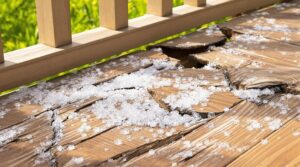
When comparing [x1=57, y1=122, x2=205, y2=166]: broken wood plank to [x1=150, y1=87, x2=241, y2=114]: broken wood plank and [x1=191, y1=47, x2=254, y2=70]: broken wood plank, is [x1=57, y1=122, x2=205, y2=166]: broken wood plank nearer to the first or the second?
[x1=150, y1=87, x2=241, y2=114]: broken wood plank

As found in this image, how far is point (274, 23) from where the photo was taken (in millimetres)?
2467

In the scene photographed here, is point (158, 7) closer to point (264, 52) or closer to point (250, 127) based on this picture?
point (264, 52)

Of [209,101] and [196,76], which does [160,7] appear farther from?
[209,101]

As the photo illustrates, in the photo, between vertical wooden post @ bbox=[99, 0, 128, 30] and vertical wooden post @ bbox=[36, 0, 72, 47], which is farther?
vertical wooden post @ bbox=[99, 0, 128, 30]

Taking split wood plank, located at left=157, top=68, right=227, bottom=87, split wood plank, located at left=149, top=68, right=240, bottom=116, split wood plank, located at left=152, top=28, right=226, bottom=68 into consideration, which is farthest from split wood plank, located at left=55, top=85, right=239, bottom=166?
split wood plank, located at left=152, top=28, right=226, bottom=68

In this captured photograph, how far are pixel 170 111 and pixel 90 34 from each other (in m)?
0.59

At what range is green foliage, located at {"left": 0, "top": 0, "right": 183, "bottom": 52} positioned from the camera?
2662 millimetres

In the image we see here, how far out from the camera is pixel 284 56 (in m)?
2.05

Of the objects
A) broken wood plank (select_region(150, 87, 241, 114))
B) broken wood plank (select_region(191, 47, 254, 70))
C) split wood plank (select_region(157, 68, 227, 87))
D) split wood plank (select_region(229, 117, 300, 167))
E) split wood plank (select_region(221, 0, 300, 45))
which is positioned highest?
split wood plank (select_region(221, 0, 300, 45))

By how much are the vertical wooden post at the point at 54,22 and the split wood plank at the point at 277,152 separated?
876 mm

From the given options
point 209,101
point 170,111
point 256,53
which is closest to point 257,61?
point 256,53

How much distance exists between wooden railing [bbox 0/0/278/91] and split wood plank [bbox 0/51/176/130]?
0.17ft

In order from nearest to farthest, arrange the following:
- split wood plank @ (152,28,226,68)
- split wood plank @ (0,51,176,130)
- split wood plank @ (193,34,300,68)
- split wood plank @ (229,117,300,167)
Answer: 1. split wood plank @ (229,117,300,167)
2. split wood plank @ (0,51,176,130)
3. split wood plank @ (193,34,300,68)
4. split wood plank @ (152,28,226,68)

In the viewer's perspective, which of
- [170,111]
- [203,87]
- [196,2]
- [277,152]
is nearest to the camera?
[277,152]
